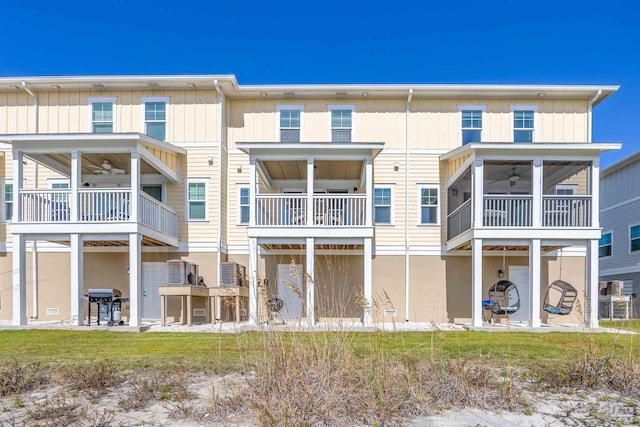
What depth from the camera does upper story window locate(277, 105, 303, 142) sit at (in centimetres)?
1359

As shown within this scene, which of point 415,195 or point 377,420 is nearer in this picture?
point 377,420

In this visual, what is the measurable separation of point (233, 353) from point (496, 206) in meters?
8.68

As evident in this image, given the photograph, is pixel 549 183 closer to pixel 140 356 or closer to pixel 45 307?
pixel 140 356

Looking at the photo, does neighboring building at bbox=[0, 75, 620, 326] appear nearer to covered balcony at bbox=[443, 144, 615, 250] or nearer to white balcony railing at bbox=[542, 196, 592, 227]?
covered balcony at bbox=[443, 144, 615, 250]

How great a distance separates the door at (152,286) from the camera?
13070 mm

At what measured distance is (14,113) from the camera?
43.9 feet

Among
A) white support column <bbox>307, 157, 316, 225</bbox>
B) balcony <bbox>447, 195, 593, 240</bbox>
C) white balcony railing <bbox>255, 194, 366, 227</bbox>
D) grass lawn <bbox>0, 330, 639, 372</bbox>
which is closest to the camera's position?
grass lawn <bbox>0, 330, 639, 372</bbox>

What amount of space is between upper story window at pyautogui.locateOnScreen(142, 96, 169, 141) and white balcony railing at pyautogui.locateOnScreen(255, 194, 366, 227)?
4025 mm

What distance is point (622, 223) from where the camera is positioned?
18.5m

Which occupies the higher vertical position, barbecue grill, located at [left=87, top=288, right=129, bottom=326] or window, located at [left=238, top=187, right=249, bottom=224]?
window, located at [left=238, top=187, right=249, bottom=224]

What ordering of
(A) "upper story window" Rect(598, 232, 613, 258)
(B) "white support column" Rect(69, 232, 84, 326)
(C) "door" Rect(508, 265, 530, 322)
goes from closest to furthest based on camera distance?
(B) "white support column" Rect(69, 232, 84, 326) < (C) "door" Rect(508, 265, 530, 322) < (A) "upper story window" Rect(598, 232, 613, 258)

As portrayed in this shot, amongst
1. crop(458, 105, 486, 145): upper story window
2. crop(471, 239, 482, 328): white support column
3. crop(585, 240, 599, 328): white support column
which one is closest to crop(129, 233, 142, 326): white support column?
crop(471, 239, 482, 328): white support column

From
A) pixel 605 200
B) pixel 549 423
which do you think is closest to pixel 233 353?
pixel 549 423

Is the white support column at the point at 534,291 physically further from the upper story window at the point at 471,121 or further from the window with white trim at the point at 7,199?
the window with white trim at the point at 7,199
